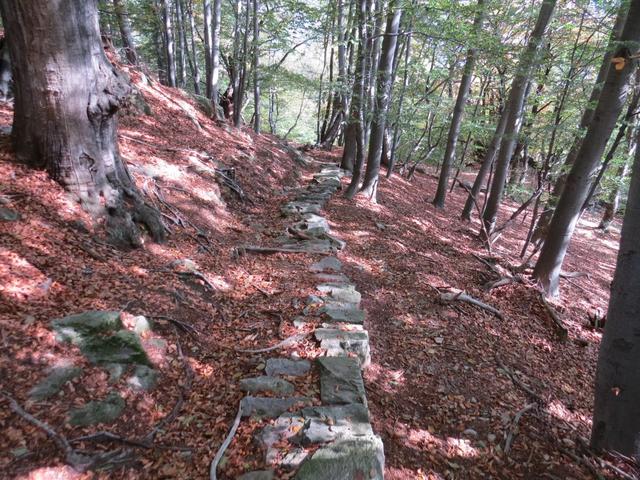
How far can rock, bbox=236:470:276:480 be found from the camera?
2.23 metres

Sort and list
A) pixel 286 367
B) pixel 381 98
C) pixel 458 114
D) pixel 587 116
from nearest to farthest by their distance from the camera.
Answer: pixel 286 367
pixel 587 116
pixel 381 98
pixel 458 114

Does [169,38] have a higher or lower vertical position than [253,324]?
higher

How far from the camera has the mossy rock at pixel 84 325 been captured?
2.69m

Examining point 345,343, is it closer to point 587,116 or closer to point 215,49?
point 587,116

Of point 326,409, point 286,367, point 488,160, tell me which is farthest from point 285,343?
point 488,160

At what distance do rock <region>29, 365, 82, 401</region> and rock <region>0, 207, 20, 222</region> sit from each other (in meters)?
1.77

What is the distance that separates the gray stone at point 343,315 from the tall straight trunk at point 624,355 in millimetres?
2182

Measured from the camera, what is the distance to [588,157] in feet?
17.5

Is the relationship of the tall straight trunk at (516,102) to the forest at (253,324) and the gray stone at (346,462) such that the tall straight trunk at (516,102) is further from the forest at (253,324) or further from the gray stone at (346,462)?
the gray stone at (346,462)

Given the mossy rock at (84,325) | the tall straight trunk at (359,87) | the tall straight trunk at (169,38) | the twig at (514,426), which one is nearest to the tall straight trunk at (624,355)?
the twig at (514,426)

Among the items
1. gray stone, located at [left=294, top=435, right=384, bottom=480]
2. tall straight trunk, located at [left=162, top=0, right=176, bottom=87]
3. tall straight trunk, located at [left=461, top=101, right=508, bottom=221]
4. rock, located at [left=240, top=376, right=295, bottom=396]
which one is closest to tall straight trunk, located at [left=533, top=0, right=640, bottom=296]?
tall straight trunk, located at [left=461, top=101, right=508, bottom=221]

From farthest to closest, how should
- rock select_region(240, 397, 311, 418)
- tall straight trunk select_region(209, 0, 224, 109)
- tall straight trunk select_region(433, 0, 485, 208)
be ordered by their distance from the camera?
tall straight trunk select_region(209, 0, 224, 109)
tall straight trunk select_region(433, 0, 485, 208)
rock select_region(240, 397, 311, 418)

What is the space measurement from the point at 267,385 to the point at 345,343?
93 cm

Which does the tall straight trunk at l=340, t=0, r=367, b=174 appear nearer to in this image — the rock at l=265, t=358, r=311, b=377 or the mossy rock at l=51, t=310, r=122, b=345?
the rock at l=265, t=358, r=311, b=377
